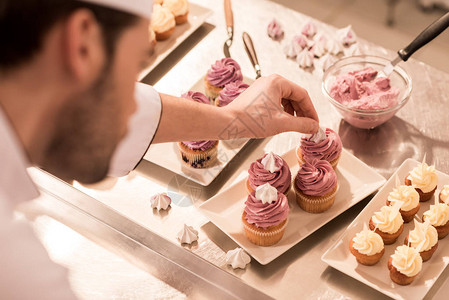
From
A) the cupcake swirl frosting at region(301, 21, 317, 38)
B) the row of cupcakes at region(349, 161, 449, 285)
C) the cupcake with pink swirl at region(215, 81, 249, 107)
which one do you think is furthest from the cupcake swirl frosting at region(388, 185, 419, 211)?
the cupcake swirl frosting at region(301, 21, 317, 38)

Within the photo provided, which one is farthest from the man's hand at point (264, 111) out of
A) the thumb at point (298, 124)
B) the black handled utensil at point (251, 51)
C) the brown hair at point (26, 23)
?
the brown hair at point (26, 23)

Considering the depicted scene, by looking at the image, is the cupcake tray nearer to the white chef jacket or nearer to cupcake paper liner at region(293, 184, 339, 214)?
cupcake paper liner at region(293, 184, 339, 214)

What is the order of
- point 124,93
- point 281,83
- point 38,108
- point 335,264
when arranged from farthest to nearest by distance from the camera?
1. point 281,83
2. point 335,264
3. point 124,93
4. point 38,108

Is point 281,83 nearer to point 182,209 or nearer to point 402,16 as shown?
point 182,209

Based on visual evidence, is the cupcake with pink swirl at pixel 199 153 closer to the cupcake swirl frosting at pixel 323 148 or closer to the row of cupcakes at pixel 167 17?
the cupcake swirl frosting at pixel 323 148

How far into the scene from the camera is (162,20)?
225cm

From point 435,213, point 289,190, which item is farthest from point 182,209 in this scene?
point 435,213

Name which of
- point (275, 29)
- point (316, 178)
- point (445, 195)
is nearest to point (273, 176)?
point (316, 178)

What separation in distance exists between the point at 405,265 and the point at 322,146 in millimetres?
420

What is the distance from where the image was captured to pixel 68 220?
173 centimetres

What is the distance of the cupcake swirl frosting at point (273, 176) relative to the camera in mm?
1662

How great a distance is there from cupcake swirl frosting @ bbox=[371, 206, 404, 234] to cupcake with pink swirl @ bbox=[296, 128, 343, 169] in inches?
9.0

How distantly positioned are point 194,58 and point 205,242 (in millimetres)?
829

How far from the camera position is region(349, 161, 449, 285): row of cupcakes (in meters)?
1.48
